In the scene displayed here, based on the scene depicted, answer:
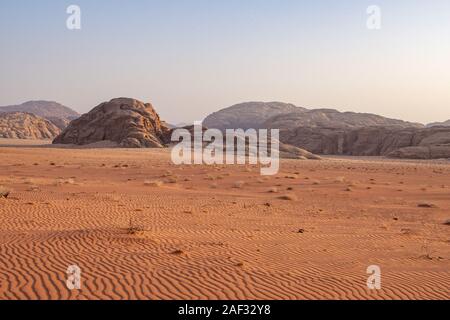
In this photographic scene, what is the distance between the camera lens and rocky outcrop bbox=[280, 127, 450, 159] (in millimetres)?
78912

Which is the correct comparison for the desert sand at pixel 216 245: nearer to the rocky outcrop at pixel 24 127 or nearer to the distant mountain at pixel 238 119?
the rocky outcrop at pixel 24 127

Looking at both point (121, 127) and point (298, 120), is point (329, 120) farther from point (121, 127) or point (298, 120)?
point (121, 127)

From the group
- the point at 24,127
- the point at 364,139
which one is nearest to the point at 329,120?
the point at 364,139

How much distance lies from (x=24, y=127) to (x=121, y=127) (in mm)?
54317

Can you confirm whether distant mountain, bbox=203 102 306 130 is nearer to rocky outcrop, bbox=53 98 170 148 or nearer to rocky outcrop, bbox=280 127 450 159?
rocky outcrop, bbox=280 127 450 159

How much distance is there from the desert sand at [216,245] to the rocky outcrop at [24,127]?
3629 inches

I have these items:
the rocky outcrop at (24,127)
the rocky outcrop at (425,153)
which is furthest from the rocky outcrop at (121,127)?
the rocky outcrop at (24,127)

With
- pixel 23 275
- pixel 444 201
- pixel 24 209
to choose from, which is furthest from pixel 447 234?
pixel 24 209

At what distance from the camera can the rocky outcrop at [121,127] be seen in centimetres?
6525

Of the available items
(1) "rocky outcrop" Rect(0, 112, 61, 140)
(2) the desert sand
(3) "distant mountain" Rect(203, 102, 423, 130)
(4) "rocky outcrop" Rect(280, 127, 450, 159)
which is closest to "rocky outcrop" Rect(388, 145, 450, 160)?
(4) "rocky outcrop" Rect(280, 127, 450, 159)

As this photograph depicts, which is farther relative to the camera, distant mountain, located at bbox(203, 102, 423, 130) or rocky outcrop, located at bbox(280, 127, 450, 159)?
distant mountain, located at bbox(203, 102, 423, 130)

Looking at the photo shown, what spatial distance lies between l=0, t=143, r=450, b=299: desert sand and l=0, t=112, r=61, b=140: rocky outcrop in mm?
92187

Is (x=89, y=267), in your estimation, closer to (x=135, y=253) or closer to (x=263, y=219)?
(x=135, y=253)

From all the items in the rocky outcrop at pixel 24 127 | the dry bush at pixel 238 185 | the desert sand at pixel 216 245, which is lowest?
the dry bush at pixel 238 185
